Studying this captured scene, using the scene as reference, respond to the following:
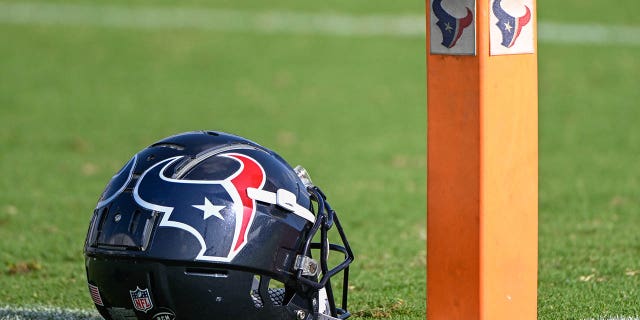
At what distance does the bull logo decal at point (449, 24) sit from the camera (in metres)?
3.87

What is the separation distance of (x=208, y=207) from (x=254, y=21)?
16.0m

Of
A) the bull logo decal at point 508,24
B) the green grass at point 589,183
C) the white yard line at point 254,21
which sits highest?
the white yard line at point 254,21

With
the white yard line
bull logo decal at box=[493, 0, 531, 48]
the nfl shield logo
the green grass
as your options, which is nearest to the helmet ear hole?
the nfl shield logo

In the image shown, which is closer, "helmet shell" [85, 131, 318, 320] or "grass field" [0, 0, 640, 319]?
"helmet shell" [85, 131, 318, 320]

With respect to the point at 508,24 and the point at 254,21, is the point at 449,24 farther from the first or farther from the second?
the point at 254,21

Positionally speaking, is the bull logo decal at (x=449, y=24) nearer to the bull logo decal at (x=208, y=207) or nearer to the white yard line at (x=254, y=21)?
the bull logo decal at (x=208, y=207)

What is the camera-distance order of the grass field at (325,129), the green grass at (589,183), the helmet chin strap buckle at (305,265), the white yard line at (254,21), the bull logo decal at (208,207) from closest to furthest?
the bull logo decal at (208,207), the helmet chin strap buckle at (305,265), the green grass at (589,183), the grass field at (325,129), the white yard line at (254,21)

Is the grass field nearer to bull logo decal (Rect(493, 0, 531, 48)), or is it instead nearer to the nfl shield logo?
the nfl shield logo

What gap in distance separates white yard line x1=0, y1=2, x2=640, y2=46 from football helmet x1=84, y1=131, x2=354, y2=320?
46.1ft

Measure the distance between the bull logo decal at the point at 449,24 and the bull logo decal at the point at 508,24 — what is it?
0.12 meters

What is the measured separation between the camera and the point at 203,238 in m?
3.85

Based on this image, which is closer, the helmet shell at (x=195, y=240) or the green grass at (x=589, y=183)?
the helmet shell at (x=195, y=240)

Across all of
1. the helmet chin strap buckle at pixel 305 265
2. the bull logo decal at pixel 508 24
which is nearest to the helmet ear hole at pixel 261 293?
the helmet chin strap buckle at pixel 305 265

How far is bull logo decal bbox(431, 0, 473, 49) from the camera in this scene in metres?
3.87
